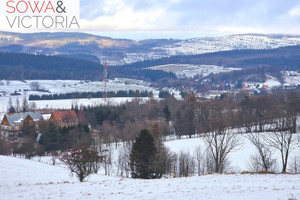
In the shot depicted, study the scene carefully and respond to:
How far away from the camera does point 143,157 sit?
30.4 meters

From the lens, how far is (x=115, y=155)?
45000mm

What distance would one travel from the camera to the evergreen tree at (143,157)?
30.2 metres

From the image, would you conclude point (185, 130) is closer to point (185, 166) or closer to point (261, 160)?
point (185, 166)

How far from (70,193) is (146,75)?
17106 cm

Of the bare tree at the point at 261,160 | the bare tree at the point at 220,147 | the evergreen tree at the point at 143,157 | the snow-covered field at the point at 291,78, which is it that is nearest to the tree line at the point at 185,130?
the evergreen tree at the point at 143,157

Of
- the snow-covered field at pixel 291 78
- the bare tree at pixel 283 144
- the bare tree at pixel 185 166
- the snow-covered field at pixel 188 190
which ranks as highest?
the snow-covered field at pixel 291 78

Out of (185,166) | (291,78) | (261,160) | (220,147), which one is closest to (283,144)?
(261,160)

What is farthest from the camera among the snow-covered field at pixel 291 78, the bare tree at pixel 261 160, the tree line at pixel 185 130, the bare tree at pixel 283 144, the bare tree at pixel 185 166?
the snow-covered field at pixel 291 78

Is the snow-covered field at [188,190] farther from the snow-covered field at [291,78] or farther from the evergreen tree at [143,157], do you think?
the snow-covered field at [291,78]

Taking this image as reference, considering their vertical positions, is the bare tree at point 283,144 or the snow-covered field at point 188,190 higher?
the bare tree at point 283,144

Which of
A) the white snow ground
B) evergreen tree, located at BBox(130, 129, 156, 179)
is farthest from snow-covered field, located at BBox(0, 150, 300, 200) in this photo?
evergreen tree, located at BBox(130, 129, 156, 179)

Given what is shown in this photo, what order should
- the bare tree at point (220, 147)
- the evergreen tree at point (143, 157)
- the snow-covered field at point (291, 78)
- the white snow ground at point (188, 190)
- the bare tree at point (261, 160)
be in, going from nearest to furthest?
the white snow ground at point (188, 190)
the bare tree at point (261, 160)
the bare tree at point (220, 147)
the evergreen tree at point (143, 157)
the snow-covered field at point (291, 78)

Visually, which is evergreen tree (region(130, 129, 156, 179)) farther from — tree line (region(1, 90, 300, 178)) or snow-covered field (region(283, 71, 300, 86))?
snow-covered field (region(283, 71, 300, 86))

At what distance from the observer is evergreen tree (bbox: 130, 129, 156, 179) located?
30.2 metres
